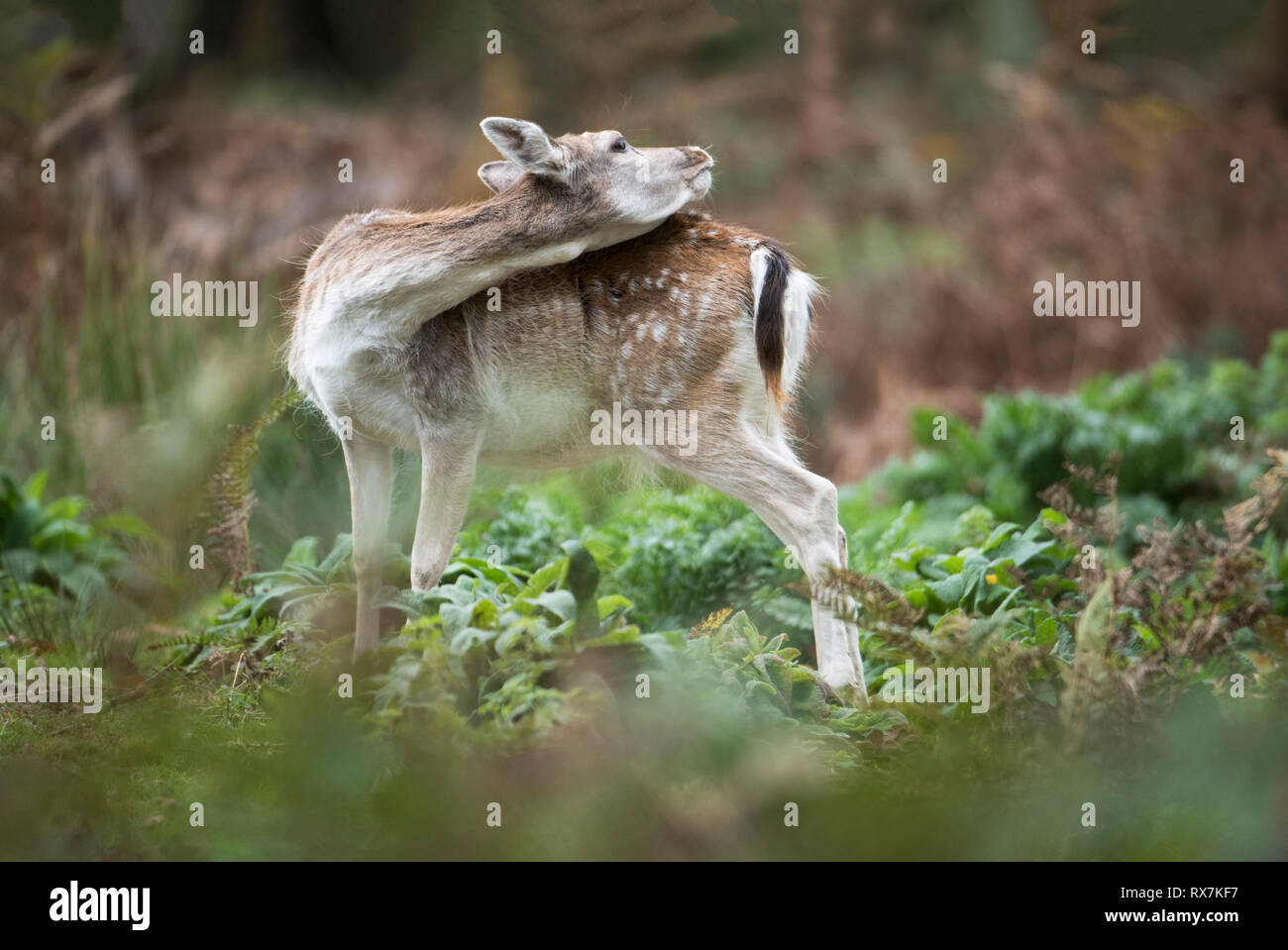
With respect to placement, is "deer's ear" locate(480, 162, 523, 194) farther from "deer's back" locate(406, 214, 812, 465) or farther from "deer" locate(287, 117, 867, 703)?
"deer's back" locate(406, 214, 812, 465)

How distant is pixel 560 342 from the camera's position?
13.4 feet

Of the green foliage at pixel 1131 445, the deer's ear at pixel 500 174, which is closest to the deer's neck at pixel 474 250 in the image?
the deer's ear at pixel 500 174

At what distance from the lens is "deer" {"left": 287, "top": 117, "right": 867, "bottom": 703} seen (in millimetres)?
3844

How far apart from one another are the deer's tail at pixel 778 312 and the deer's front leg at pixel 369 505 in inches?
51.1

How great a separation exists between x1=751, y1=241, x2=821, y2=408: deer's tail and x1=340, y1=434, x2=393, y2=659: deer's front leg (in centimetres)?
130

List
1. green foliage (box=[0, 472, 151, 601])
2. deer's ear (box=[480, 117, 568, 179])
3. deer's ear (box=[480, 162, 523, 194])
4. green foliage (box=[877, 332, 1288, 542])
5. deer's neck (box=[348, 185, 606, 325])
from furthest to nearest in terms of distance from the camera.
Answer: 1. green foliage (box=[877, 332, 1288, 542])
2. green foliage (box=[0, 472, 151, 601])
3. deer's ear (box=[480, 162, 523, 194])
4. deer's neck (box=[348, 185, 606, 325])
5. deer's ear (box=[480, 117, 568, 179])

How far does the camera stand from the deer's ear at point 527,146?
12.0 feet

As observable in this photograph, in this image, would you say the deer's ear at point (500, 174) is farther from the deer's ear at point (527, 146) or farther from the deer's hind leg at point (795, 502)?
the deer's hind leg at point (795, 502)

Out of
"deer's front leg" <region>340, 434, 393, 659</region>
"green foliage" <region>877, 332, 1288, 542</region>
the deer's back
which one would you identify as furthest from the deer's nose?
"green foliage" <region>877, 332, 1288, 542</region>

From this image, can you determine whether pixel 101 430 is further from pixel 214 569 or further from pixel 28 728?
pixel 28 728

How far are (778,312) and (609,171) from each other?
0.68m

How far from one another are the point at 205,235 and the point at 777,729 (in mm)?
6345

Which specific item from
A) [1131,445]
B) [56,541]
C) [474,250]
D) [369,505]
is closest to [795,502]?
[474,250]
